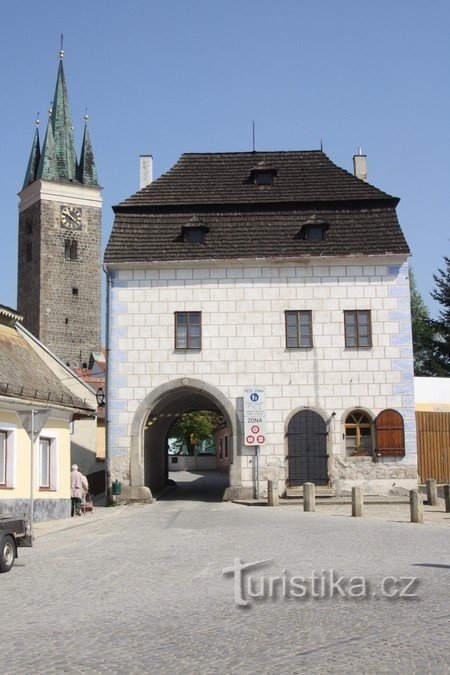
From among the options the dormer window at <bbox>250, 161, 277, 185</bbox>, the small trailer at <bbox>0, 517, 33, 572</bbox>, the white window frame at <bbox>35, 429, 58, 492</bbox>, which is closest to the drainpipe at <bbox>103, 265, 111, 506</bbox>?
the white window frame at <bbox>35, 429, 58, 492</bbox>

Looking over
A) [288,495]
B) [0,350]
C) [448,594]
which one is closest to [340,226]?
[288,495]

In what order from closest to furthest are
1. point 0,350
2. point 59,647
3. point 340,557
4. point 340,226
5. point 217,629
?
point 59,647, point 217,629, point 340,557, point 0,350, point 340,226

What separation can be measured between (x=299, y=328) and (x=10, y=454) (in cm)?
1131

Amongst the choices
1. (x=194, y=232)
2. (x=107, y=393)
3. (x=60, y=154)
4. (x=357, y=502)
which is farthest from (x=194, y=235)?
(x=60, y=154)

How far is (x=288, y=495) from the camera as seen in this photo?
27.5 m

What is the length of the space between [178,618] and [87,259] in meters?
73.6

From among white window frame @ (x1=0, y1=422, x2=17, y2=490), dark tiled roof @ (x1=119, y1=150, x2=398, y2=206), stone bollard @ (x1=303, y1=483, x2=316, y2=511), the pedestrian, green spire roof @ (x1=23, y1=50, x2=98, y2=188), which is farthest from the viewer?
green spire roof @ (x1=23, y1=50, x2=98, y2=188)

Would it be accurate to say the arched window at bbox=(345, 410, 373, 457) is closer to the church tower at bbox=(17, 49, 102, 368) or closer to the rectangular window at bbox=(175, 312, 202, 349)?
the rectangular window at bbox=(175, 312, 202, 349)

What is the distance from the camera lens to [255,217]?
2998cm

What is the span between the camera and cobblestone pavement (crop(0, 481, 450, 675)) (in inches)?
287

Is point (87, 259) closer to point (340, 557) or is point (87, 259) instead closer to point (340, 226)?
point (340, 226)

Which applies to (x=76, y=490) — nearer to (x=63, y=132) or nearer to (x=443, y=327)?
(x=443, y=327)

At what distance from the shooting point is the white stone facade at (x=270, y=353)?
2784cm

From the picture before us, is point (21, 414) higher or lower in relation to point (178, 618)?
higher
